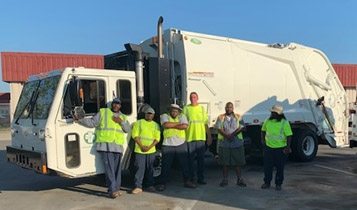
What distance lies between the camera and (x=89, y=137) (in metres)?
6.70

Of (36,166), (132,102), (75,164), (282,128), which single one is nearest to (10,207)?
(36,166)

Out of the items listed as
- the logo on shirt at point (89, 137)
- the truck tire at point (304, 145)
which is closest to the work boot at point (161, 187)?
the logo on shirt at point (89, 137)

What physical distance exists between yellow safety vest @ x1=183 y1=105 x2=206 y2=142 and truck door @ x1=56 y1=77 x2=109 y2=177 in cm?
165

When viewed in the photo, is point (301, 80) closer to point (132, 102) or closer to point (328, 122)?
point (328, 122)

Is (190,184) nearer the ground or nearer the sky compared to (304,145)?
nearer the ground

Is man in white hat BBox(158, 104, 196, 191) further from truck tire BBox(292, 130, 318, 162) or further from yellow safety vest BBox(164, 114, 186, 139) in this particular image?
truck tire BBox(292, 130, 318, 162)

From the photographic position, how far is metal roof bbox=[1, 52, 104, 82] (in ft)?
81.6

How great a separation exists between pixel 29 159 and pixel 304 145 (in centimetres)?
720

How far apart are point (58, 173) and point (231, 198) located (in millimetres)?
2950

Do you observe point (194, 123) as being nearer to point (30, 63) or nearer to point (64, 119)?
point (64, 119)

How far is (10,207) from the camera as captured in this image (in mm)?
6309

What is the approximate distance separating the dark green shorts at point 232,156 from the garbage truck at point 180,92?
99cm

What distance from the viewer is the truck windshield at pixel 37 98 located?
6660mm

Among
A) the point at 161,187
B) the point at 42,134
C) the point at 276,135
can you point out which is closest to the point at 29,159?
the point at 42,134
